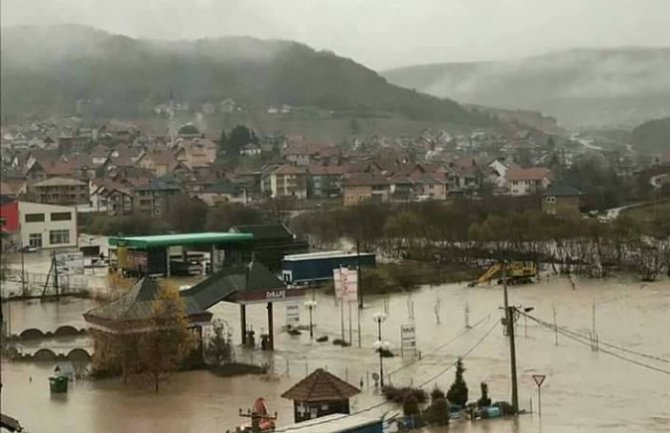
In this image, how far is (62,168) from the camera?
21.9 metres

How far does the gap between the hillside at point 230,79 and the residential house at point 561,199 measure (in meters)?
17.5

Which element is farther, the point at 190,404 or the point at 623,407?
the point at 190,404

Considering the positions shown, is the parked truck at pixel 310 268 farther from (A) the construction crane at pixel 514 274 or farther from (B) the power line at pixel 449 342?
(B) the power line at pixel 449 342

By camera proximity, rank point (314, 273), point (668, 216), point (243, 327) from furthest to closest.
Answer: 1. point (668, 216)
2. point (314, 273)
3. point (243, 327)

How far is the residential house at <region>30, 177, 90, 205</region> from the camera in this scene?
662 inches

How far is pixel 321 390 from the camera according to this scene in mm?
4031

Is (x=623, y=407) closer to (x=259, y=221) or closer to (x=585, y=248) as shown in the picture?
(x=585, y=248)

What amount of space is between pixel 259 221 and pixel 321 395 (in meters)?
11.0

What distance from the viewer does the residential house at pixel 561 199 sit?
14203mm

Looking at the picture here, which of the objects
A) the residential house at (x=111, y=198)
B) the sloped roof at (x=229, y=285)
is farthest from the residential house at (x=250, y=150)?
the sloped roof at (x=229, y=285)

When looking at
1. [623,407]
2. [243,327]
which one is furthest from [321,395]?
[243,327]

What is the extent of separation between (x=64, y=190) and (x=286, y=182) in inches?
168

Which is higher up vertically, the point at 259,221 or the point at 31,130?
the point at 31,130

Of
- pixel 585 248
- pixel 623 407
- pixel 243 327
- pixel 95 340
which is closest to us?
pixel 623 407
